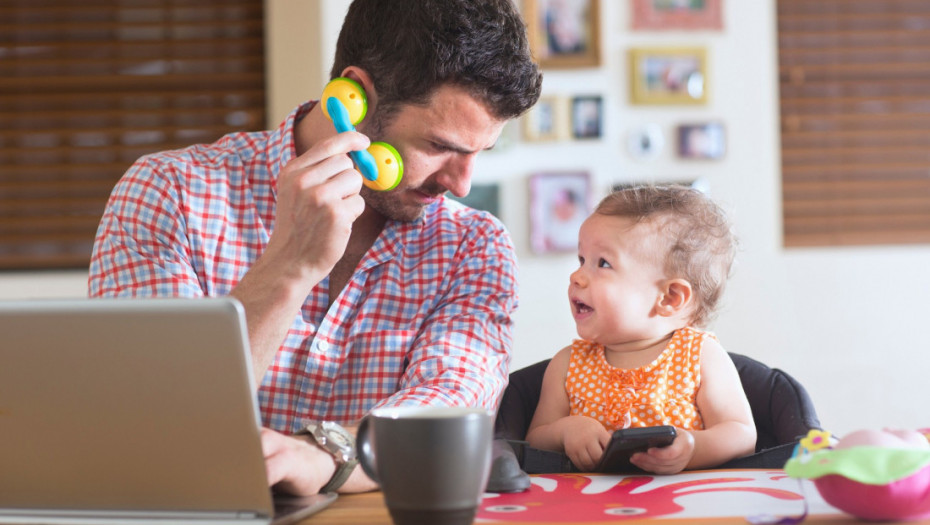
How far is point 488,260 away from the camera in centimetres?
141

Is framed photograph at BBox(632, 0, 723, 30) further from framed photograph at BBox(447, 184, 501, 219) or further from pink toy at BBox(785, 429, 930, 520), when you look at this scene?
pink toy at BBox(785, 429, 930, 520)

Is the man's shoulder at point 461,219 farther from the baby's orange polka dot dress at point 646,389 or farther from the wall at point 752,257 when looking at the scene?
the wall at point 752,257

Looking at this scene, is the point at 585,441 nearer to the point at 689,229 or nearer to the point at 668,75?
the point at 689,229

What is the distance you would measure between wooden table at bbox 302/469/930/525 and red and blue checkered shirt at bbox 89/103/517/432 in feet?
1.08

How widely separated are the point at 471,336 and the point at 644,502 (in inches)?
20.1

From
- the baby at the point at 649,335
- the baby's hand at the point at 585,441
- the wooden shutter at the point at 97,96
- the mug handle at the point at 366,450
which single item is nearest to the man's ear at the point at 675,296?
the baby at the point at 649,335

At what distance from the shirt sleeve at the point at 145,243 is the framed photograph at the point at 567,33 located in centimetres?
182

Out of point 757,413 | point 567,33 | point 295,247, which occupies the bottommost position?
point 757,413

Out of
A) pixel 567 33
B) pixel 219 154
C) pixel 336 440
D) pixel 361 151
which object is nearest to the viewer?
pixel 336 440

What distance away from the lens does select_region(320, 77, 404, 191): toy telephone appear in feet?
3.99

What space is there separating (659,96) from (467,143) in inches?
68.0

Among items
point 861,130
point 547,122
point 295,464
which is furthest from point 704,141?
point 295,464

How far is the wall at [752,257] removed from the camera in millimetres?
2990

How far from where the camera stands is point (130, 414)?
69 centimetres
